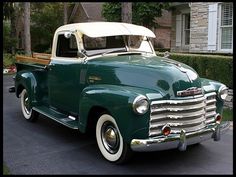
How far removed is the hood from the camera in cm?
473

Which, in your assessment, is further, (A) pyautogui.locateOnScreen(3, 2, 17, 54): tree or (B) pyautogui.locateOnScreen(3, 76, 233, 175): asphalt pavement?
(A) pyautogui.locateOnScreen(3, 2, 17, 54): tree

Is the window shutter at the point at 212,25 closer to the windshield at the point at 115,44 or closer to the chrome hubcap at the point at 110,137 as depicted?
the windshield at the point at 115,44

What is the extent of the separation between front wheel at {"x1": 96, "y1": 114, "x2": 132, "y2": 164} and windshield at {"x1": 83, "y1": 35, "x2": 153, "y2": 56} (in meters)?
1.31

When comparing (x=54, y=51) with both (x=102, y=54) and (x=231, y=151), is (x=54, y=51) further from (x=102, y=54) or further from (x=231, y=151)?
(x=231, y=151)

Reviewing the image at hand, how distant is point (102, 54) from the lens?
5867mm

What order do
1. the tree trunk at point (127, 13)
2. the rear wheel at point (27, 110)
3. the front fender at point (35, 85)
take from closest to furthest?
the front fender at point (35, 85) → the rear wheel at point (27, 110) → the tree trunk at point (127, 13)

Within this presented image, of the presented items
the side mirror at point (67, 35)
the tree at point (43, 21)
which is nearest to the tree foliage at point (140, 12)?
the tree at point (43, 21)

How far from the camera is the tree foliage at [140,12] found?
2088cm

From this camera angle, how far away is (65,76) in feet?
20.0

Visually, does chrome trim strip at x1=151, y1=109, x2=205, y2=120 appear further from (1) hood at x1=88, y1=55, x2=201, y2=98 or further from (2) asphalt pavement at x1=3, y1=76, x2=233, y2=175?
(2) asphalt pavement at x1=3, y1=76, x2=233, y2=175

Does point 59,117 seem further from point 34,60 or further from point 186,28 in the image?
point 186,28

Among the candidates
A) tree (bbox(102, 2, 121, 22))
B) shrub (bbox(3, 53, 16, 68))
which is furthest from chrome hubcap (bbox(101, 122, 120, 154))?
tree (bbox(102, 2, 121, 22))

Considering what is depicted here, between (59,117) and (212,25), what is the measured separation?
29.3 feet

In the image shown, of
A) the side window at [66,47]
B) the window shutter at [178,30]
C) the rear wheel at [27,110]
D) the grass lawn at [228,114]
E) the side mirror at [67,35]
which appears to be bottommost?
the grass lawn at [228,114]
